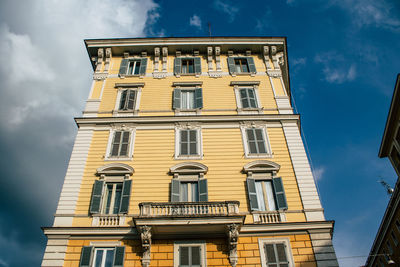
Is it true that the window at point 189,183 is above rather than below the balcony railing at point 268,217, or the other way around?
above

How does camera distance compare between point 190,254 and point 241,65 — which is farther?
point 241,65

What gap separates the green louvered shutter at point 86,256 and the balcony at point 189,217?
2.47m

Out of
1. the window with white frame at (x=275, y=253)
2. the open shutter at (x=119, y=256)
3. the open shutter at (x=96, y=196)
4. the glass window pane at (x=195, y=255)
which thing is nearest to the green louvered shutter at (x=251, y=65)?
the window with white frame at (x=275, y=253)

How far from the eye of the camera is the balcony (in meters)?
13.5

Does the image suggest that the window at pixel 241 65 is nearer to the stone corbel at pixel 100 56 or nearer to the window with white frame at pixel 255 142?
the window with white frame at pixel 255 142

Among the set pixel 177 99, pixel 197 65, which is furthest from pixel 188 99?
pixel 197 65

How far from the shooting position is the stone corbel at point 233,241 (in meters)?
13.5

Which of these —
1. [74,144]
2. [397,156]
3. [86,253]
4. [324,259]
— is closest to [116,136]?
[74,144]

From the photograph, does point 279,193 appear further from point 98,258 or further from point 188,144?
point 98,258

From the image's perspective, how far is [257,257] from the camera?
13719 mm

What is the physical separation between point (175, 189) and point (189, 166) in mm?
1615

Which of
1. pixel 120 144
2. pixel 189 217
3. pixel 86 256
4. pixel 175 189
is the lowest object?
pixel 86 256

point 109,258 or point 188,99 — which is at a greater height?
point 188,99

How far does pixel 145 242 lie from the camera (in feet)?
44.3
